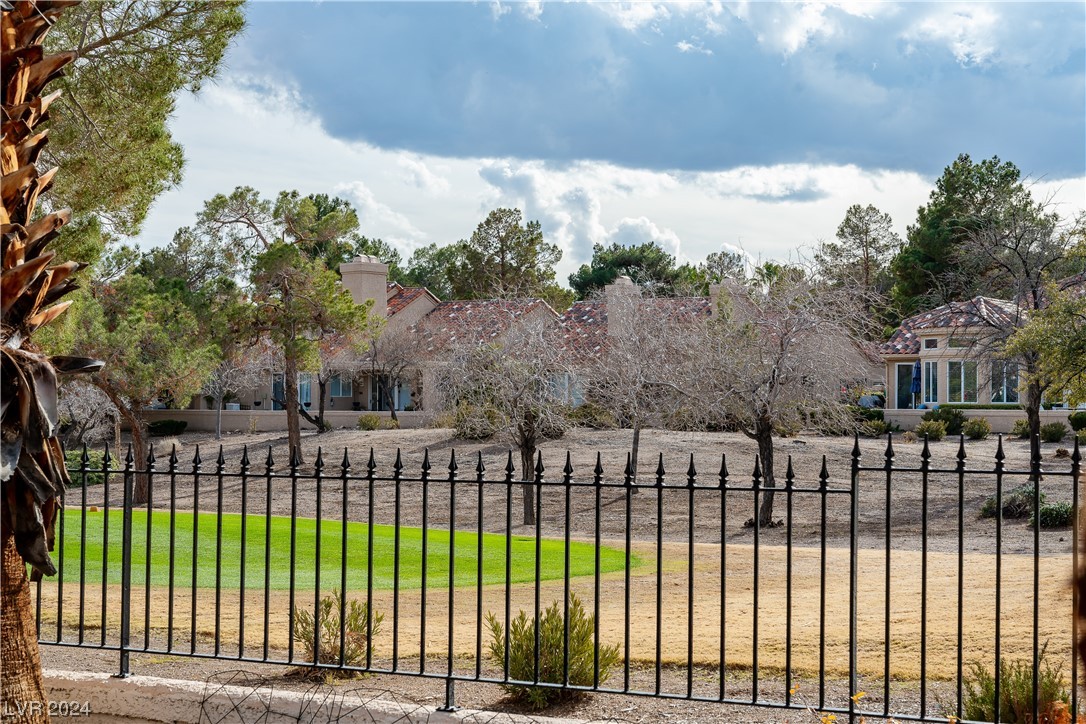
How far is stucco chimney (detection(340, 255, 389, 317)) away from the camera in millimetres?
51469

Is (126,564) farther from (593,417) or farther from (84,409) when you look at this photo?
(84,409)

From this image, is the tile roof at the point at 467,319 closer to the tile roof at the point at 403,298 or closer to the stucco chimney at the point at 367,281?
the tile roof at the point at 403,298

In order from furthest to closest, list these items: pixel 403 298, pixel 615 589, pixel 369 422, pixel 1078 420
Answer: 1. pixel 403 298
2. pixel 369 422
3. pixel 1078 420
4. pixel 615 589

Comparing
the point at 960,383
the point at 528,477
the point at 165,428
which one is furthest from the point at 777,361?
the point at 165,428

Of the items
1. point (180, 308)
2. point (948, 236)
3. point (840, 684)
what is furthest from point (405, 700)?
point (948, 236)

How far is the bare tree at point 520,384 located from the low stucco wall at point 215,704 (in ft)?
58.3

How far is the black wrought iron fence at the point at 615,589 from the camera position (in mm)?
6574

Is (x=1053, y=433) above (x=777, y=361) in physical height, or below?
below

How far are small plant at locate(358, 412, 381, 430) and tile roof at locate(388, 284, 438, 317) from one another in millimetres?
8850

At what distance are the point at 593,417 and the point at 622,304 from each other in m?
3.90

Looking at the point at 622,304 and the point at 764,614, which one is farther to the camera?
the point at 622,304

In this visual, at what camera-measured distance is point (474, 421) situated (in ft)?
100

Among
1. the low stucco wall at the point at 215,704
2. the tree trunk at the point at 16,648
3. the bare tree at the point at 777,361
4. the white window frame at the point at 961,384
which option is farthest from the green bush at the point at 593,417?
the tree trunk at the point at 16,648

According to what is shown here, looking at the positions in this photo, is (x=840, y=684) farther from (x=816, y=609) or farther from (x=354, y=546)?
(x=354, y=546)
